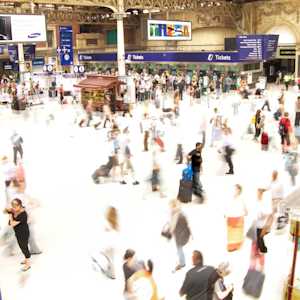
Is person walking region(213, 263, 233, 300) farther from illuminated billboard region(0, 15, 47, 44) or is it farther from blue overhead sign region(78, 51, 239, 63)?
blue overhead sign region(78, 51, 239, 63)

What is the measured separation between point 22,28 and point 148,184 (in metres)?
10.3

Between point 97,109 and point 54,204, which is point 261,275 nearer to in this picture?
point 54,204

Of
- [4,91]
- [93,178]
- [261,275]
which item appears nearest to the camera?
[261,275]

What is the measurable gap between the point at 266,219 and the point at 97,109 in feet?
55.9

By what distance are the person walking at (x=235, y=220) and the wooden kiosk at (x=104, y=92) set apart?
1545 cm

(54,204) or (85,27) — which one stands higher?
(85,27)

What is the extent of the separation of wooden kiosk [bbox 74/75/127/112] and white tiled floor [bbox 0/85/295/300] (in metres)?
5.44

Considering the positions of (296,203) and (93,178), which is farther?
(93,178)

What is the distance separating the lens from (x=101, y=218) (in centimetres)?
912

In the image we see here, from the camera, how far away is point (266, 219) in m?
6.91

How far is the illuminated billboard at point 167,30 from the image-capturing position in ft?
74.6

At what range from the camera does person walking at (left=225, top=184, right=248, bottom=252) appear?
7.27 meters

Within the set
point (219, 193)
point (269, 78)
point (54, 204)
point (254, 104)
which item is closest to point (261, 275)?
point (219, 193)

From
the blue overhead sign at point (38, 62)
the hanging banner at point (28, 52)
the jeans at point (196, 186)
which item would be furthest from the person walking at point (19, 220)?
the blue overhead sign at point (38, 62)
